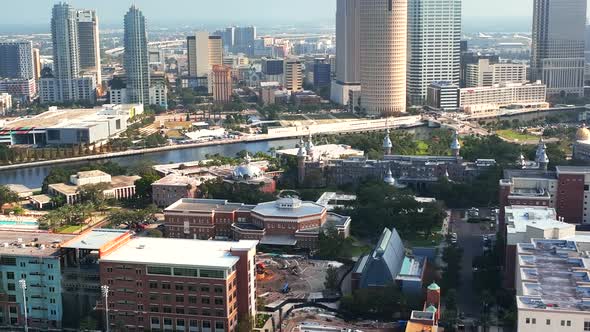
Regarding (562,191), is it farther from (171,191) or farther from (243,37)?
(243,37)

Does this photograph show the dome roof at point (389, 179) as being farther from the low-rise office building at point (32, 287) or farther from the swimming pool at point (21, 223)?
the low-rise office building at point (32, 287)

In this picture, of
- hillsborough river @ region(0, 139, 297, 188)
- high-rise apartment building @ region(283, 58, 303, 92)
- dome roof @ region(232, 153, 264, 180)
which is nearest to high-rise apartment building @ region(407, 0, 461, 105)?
high-rise apartment building @ region(283, 58, 303, 92)

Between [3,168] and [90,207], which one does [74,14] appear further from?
[90,207]

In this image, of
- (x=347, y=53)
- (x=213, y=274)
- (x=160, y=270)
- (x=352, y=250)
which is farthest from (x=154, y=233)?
(x=347, y=53)

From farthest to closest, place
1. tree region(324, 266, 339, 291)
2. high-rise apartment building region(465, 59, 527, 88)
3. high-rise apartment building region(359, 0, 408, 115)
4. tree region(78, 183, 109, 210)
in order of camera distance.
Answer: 1. high-rise apartment building region(465, 59, 527, 88)
2. high-rise apartment building region(359, 0, 408, 115)
3. tree region(78, 183, 109, 210)
4. tree region(324, 266, 339, 291)

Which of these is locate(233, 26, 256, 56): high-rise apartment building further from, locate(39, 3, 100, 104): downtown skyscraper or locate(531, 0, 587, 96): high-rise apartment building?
locate(531, 0, 587, 96): high-rise apartment building
